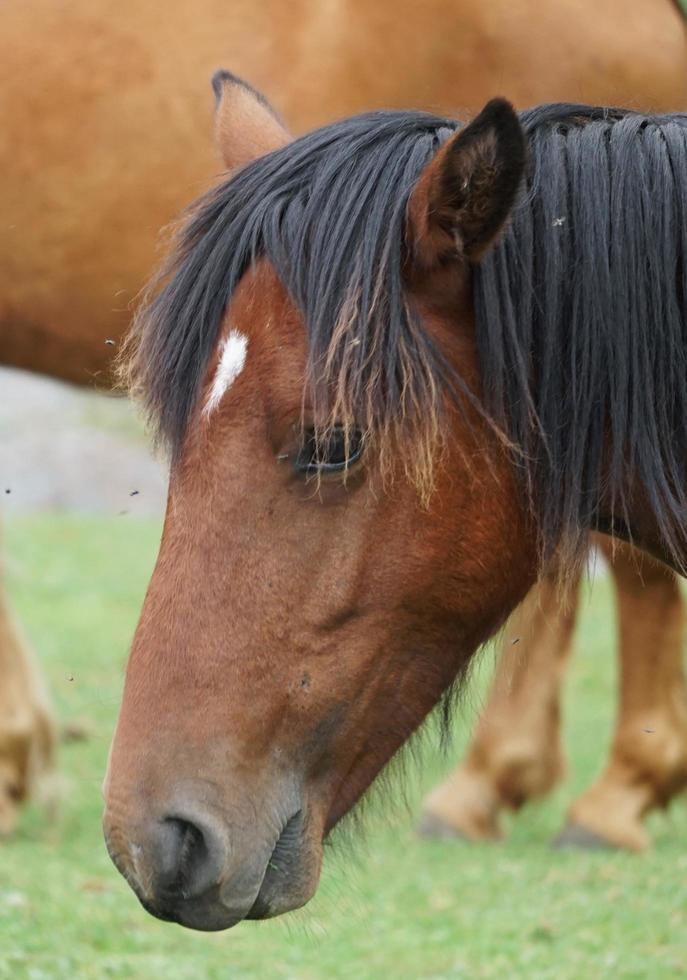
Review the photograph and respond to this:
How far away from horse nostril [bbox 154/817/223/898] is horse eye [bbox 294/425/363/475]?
62 centimetres

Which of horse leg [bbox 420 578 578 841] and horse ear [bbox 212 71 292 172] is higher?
horse ear [bbox 212 71 292 172]

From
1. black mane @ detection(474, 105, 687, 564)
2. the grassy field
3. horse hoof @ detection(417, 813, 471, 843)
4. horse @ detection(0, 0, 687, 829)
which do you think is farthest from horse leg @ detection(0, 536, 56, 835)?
black mane @ detection(474, 105, 687, 564)

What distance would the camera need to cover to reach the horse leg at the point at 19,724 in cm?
546

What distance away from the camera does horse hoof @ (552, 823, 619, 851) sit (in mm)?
5203

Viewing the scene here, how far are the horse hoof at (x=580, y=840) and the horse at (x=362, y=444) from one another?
2599 mm

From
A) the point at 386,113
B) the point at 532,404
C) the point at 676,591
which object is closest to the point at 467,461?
the point at 532,404

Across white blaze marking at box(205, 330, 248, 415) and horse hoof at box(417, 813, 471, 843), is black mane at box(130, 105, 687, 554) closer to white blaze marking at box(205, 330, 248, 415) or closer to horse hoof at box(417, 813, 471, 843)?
white blaze marking at box(205, 330, 248, 415)

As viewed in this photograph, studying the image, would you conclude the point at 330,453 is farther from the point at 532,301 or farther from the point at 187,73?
the point at 187,73

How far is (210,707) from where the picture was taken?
252 centimetres

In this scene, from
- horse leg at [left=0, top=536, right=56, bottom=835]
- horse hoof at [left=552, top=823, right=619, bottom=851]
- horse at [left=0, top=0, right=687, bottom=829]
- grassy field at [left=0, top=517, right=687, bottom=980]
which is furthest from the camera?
horse leg at [left=0, top=536, right=56, bottom=835]

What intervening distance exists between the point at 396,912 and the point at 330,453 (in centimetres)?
234

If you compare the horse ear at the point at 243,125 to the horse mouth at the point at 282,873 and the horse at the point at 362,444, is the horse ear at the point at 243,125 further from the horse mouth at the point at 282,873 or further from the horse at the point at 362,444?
the horse mouth at the point at 282,873

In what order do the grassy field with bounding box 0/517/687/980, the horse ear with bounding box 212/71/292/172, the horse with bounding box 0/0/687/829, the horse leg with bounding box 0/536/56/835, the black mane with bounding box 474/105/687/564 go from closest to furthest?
the black mane with bounding box 474/105/687/564 < the horse ear with bounding box 212/71/292/172 < the grassy field with bounding box 0/517/687/980 < the horse with bounding box 0/0/687/829 < the horse leg with bounding box 0/536/56/835

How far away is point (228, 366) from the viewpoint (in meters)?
2.65
